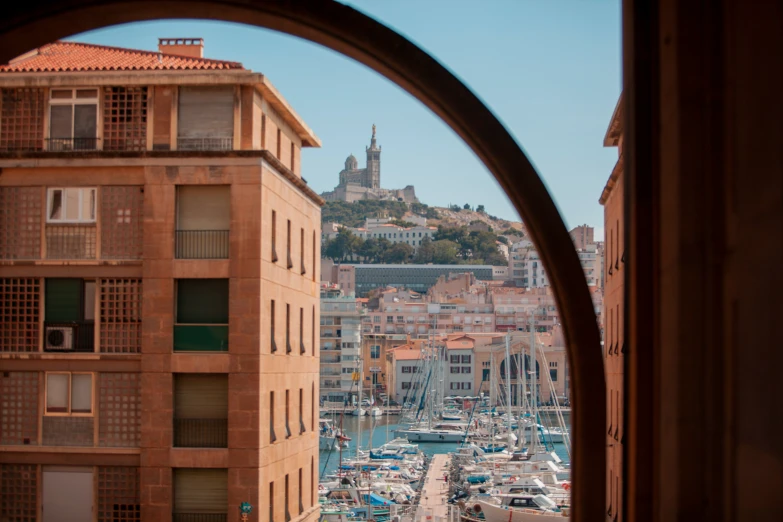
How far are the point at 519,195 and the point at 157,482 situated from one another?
12.3 metres

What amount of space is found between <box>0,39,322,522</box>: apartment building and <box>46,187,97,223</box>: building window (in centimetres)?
2

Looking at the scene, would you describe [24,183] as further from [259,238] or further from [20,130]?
[259,238]

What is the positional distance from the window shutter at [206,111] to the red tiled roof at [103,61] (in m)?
0.35

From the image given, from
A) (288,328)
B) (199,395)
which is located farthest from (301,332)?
(199,395)

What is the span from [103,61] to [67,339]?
13.8 feet

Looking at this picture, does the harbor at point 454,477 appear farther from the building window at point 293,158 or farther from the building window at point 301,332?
the building window at point 293,158

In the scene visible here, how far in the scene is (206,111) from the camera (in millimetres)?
14758

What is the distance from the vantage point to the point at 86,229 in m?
14.9

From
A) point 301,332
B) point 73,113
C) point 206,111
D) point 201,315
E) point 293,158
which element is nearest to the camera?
point 201,315

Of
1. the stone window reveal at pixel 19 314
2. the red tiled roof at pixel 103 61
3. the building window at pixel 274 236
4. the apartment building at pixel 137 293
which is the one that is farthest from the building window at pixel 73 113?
the building window at pixel 274 236

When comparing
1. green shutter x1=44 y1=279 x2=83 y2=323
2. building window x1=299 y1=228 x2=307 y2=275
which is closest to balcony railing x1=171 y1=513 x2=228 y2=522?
green shutter x1=44 y1=279 x2=83 y2=323

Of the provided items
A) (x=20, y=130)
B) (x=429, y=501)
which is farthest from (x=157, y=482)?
(x=429, y=501)

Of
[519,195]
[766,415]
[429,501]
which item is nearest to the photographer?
[766,415]

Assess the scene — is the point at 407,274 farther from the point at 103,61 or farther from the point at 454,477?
the point at 103,61
